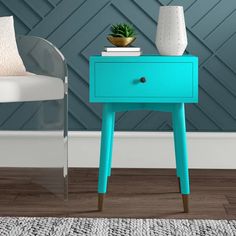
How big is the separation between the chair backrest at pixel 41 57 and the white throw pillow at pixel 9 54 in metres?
0.06

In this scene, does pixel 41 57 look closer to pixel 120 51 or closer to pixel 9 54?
pixel 9 54

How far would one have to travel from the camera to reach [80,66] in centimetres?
317

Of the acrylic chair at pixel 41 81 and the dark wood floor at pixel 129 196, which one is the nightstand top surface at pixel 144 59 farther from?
the dark wood floor at pixel 129 196

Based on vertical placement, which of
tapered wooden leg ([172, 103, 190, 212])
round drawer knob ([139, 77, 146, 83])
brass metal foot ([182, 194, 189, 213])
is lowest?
brass metal foot ([182, 194, 189, 213])

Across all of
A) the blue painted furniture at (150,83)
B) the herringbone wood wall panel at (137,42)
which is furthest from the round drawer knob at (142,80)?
the herringbone wood wall panel at (137,42)

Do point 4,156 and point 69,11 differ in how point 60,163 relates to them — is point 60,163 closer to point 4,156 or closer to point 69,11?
point 4,156

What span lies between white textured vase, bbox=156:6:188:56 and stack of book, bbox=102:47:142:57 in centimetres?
11

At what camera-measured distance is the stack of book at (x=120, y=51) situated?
2496 millimetres

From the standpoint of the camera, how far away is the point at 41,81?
2.51 m

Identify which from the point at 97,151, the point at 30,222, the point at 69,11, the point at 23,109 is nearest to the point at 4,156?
the point at 23,109

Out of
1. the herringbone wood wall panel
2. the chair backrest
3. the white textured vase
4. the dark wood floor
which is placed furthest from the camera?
the herringbone wood wall panel

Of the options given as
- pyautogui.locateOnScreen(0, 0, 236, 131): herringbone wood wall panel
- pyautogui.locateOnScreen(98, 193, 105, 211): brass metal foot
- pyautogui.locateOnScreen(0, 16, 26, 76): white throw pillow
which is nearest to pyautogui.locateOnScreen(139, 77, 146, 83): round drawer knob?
pyautogui.locateOnScreen(98, 193, 105, 211): brass metal foot

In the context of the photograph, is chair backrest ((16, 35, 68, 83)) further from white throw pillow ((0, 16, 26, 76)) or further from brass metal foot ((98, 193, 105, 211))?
brass metal foot ((98, 193, 105, 211))

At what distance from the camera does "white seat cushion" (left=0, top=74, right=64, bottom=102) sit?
7.97 ft
